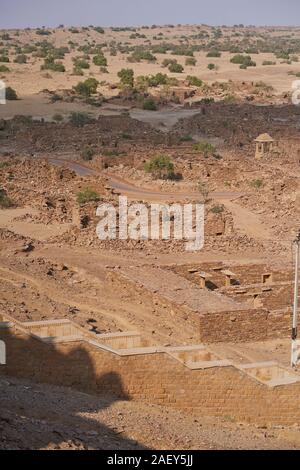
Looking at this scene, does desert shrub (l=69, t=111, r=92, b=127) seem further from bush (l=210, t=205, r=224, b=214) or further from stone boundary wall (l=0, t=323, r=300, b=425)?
stone boundary wall (l=0, t=323, r=300, b=425)

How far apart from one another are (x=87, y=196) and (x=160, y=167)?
8327 millimetres

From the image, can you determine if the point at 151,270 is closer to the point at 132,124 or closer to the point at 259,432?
the point at 259,432

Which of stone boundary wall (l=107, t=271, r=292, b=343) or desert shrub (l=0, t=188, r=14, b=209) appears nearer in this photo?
stone boundary wall (l=107, t=271, r=292, b=343)

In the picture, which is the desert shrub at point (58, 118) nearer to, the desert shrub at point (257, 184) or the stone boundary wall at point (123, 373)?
the desert shrub at point (257, 184)

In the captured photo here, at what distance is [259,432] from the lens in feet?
43.6

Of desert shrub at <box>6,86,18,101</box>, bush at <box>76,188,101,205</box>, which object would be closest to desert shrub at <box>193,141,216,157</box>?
bush at <box>76,188,101,205</box>

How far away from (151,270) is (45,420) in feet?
30.1

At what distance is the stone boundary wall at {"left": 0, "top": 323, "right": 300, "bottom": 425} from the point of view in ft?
44.4

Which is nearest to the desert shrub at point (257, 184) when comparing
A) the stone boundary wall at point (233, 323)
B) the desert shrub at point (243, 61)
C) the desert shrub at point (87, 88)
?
the stone boundary wall at point (233, 323)

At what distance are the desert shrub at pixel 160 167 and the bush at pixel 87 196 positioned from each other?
6.95 m
